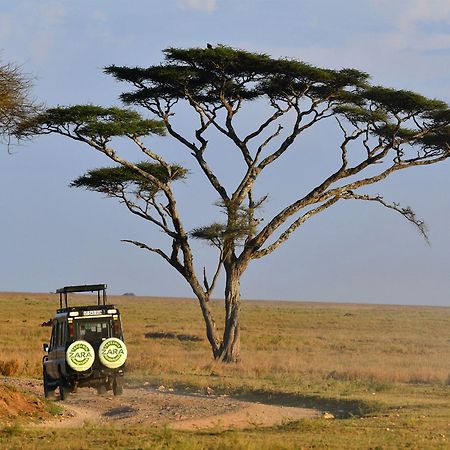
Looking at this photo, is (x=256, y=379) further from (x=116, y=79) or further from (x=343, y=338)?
(x=343, y=338)

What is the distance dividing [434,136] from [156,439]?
2170 centimetres

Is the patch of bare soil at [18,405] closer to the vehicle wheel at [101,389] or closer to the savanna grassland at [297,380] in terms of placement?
the savanna grassland at [297,380]

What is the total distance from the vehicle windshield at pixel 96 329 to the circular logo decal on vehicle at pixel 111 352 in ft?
1.29

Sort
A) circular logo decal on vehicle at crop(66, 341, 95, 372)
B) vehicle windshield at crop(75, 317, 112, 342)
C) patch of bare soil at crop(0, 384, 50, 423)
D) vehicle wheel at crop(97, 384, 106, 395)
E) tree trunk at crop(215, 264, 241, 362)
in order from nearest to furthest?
patch of bare soil at crop(0, 384, 50, 423) < circular logo decal on vehicle at crop(66, 341, 95, 372) < vehicle windshield at crop(75, 317, 112, 342) < vehicle wheel at crop(97, 384, 106, 395) < tree trunk at crop(215, 264, 241, 362)

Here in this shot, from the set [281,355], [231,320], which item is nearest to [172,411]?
[231,320]

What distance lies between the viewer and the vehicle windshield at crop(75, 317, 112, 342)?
1948cm

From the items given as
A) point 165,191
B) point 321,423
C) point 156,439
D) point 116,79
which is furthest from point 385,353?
point 156,439

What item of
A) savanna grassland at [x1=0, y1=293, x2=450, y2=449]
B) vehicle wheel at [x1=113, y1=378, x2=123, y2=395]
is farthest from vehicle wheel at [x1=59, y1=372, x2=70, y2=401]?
savanna grassland at [x1=0, y1=293, x2=450, y2=449]

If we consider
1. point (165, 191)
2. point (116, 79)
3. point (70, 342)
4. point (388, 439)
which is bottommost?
point (388, 439)

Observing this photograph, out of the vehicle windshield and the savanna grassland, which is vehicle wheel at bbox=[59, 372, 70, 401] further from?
the savanna grassland

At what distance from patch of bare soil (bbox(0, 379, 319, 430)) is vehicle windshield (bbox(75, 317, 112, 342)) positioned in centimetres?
131

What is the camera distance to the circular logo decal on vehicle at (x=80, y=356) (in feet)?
62.7

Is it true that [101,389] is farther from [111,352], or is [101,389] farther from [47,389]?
[111,352]

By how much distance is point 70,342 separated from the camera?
19.2m
